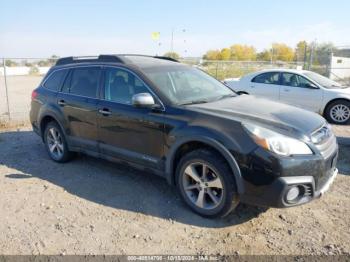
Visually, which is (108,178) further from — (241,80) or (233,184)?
(241,80)

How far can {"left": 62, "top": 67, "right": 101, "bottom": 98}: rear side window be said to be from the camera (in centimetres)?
497

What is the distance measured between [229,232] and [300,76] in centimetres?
695

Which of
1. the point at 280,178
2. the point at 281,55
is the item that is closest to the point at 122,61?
the point at 280,178

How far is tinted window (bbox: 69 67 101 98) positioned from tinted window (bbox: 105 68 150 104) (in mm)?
262

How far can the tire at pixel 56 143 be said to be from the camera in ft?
18.6

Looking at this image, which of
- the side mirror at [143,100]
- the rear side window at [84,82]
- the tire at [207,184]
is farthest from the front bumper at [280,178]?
the rear side window at [84,82]

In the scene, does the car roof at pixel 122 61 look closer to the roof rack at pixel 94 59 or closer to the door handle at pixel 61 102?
the roof rack at pixel 94 59

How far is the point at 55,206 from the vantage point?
13.8 ft

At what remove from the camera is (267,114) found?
150 inches

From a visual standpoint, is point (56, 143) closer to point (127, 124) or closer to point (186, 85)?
point (127, 124)

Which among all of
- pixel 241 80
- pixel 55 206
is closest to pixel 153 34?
pixel 241 80

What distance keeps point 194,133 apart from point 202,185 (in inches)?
23.4

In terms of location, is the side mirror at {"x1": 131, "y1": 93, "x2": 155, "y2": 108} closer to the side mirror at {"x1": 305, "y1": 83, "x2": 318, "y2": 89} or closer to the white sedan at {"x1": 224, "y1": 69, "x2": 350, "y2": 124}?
the white sedan at {"x1": 224, "y1": 69, "x2": 350, "y2": 124}

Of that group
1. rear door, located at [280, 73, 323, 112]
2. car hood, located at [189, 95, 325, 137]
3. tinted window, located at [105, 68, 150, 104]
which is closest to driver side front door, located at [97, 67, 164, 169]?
tinted window, located at [105, 68, 150, 104]
